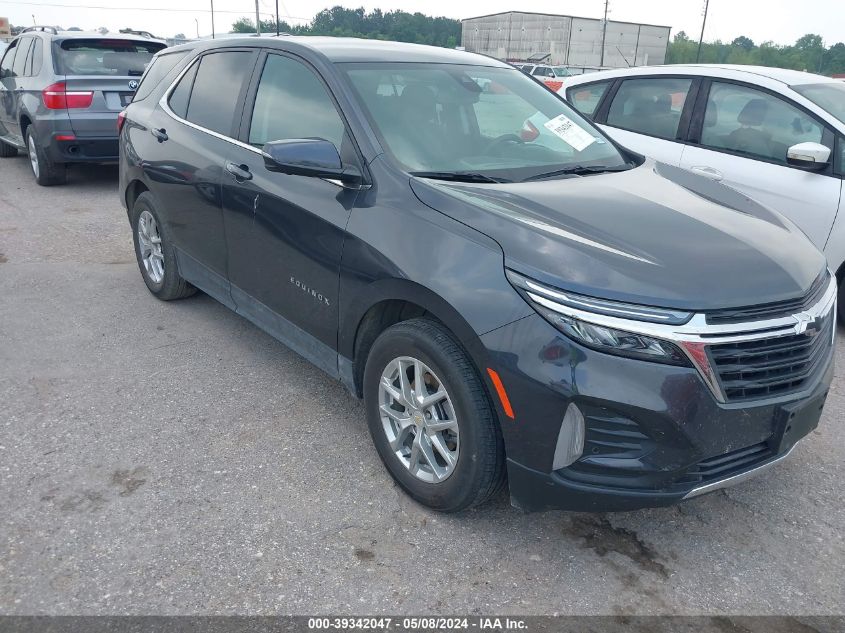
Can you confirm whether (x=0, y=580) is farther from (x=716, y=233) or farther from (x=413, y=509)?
(x=716, y=233)

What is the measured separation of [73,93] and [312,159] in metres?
6.53

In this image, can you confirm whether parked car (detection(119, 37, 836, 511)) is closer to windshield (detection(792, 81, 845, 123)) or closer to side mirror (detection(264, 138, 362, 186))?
side mirror (detection(264, 138, 362, 186))

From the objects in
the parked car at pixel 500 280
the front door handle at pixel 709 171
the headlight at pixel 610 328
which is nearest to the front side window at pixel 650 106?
the front door handle at pixel 709 171

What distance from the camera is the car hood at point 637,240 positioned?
7.89 feet

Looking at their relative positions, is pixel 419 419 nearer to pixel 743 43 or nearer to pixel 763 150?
pixel 763 150

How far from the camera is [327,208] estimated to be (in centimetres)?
321

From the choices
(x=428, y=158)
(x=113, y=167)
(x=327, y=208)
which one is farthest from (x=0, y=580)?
(x=113, y=167)

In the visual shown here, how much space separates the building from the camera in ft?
237

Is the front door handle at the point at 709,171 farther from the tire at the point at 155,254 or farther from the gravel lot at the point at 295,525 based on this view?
the tire at the point at 155,254

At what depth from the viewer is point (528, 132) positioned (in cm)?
364

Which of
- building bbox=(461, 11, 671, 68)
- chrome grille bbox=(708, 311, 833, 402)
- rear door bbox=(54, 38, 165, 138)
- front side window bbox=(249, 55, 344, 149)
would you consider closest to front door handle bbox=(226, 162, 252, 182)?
front side window bbox=(249, 55, 344, 149)

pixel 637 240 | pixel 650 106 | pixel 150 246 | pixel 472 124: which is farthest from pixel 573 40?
pixel 637 240

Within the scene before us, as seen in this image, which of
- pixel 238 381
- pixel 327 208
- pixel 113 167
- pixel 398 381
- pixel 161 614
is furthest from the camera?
pixel 113 167

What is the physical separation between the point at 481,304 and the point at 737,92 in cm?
380
